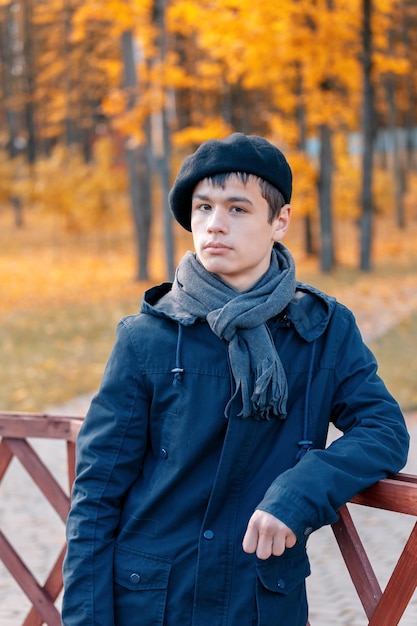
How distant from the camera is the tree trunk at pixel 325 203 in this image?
21062 millimetres

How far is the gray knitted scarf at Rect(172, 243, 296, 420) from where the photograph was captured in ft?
7.03

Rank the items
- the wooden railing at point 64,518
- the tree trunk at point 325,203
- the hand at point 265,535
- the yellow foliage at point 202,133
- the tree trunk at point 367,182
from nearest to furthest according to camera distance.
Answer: the hand at point 265,535 < the wooden railing at point 64,518 < the yellow foliage at point 202,133 < the tree trunk at point 367,182 < the tree trunk at point 325,203

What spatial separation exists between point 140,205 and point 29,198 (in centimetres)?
1182

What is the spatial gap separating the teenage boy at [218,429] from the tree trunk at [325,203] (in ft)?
61.8

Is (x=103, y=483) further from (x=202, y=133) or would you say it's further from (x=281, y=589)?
(x=202, y=133)

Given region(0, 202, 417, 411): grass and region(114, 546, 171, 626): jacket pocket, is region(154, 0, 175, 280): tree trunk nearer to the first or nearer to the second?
region(0, 202, 417, 411): grass

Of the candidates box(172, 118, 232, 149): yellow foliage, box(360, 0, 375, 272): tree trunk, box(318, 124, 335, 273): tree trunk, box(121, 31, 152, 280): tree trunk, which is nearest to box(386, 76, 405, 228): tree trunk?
box(318, 124, 335, 273): tree trunk

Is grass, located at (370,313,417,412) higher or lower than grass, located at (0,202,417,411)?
higher

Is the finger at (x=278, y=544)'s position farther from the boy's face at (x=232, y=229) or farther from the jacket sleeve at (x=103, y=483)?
the boy's face at (x=232, y=229)

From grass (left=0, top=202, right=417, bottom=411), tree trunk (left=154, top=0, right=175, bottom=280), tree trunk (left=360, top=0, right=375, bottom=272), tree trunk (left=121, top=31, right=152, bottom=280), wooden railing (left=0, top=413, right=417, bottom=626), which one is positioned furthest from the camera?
tree trunk (left=121, top=31, right=152, bottom=280)

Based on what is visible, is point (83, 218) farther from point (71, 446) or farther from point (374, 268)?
point (71, 446)

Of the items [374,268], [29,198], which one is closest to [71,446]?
[374,268]

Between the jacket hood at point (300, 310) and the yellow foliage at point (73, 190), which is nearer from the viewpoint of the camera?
the jacket hood at point (300, 310)

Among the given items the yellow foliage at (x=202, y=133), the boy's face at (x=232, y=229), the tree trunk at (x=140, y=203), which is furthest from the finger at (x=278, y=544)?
the tree trunk at (x=140, y=203)
